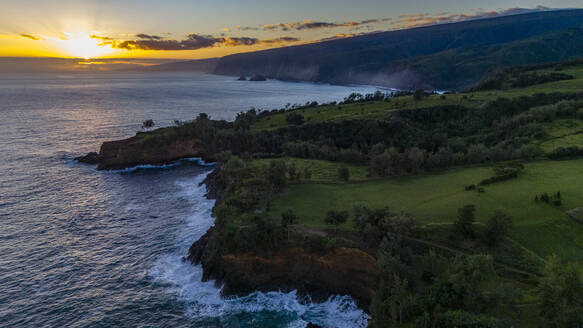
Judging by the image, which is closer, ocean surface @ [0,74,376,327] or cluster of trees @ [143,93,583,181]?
ocean surface @ [0,74,376,327]

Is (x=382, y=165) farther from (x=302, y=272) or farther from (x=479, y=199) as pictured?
(x=302, y=272)

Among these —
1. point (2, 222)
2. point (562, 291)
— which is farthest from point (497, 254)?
point (2, 222)

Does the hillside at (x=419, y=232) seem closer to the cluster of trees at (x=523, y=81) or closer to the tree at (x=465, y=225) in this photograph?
the tree at (x=465, y=225)

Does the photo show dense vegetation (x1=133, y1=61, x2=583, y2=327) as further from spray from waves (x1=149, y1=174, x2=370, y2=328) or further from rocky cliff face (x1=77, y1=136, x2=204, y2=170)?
rocky cliff face (x1=77, y1=136, x2=204, y2=170)

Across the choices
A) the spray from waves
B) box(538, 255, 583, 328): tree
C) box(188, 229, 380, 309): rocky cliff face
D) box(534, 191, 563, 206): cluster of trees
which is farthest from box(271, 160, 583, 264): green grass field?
box(538, 255, 583, 328): tree

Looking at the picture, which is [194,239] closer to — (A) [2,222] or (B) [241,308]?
(B) [241,308]
